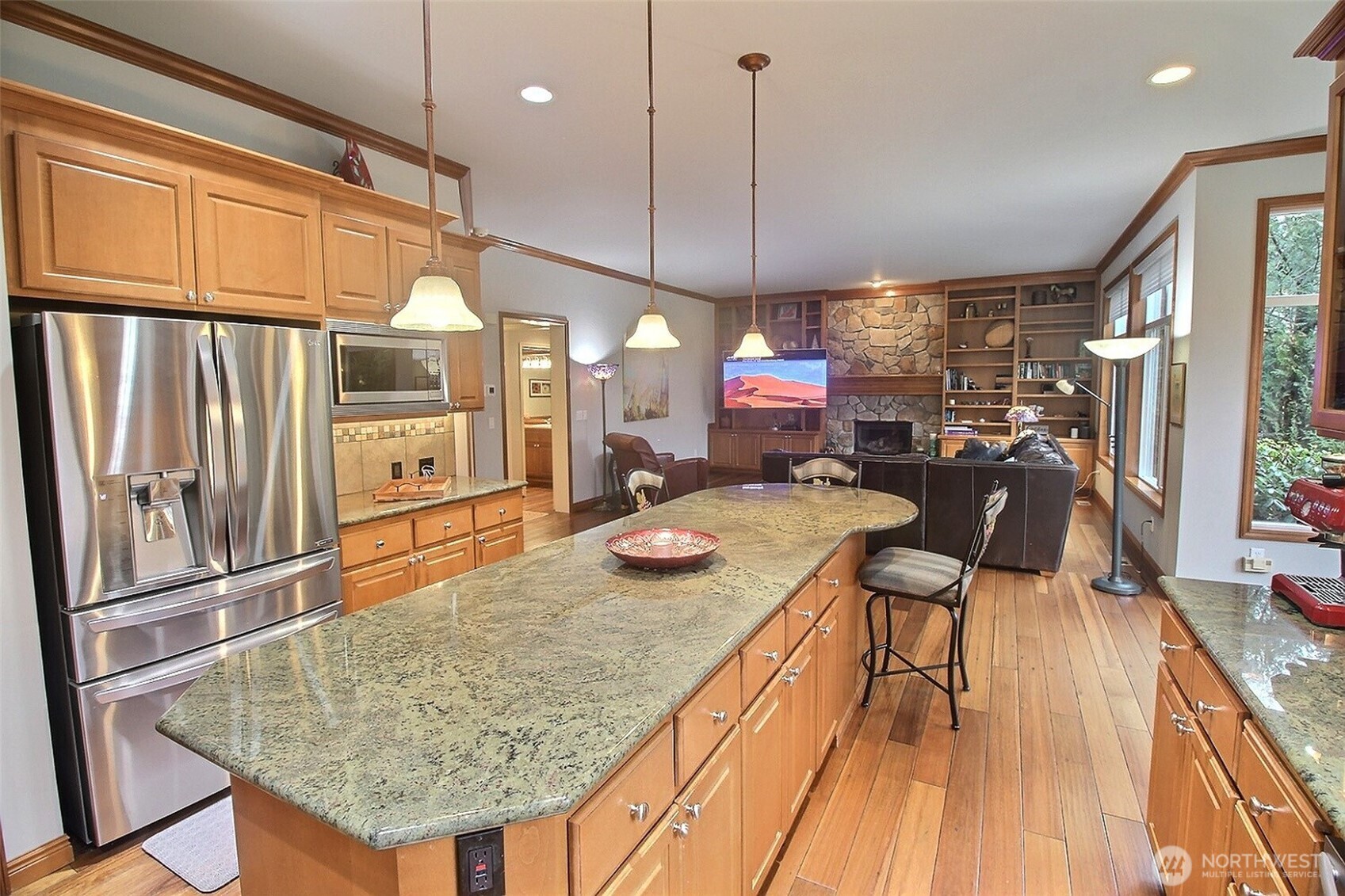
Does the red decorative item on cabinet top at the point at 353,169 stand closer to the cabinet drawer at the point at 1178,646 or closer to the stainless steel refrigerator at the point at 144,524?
the stainless steel refrigerator at the point at 144,524

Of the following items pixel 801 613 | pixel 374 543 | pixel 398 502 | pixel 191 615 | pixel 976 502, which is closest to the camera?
pixel 801 613

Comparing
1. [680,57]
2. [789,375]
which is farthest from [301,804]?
[789,375]

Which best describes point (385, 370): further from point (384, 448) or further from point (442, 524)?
point (442, 524)

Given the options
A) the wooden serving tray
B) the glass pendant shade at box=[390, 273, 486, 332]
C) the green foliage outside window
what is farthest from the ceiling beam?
the green foliage outside window

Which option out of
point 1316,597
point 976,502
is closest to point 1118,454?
point 976,502

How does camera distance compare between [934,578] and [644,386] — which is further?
[644,386]

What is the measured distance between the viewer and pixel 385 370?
3.12 metres

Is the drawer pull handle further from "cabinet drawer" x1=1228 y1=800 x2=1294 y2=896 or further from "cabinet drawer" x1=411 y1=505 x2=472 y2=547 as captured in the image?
"cabinet drawer" x1=411 y1=505 x2=472 y2=547

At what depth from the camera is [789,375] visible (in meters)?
9.09

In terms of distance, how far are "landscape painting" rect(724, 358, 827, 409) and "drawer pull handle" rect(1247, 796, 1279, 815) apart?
25.8 ft

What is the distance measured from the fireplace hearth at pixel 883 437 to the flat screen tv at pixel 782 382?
2.55 ft

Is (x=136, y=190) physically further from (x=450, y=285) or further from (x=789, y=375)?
(x=789, y=375)

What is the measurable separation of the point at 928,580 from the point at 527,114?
281 cm

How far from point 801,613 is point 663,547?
0.47 m
